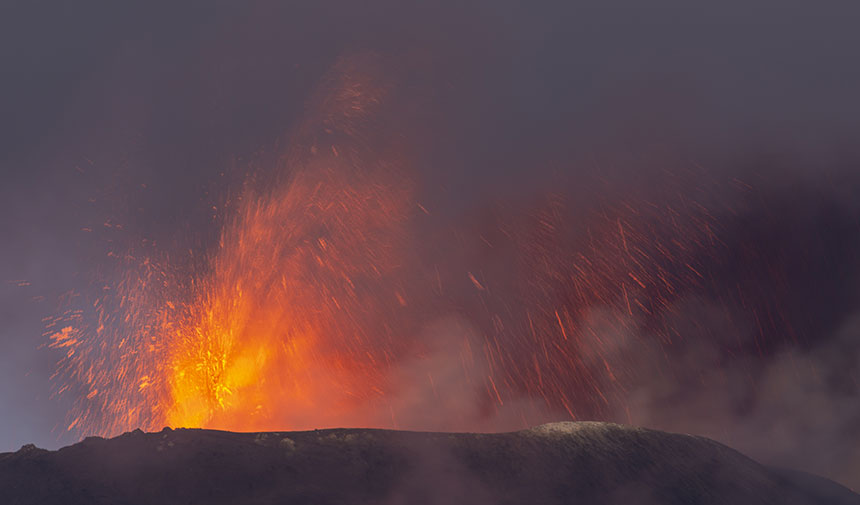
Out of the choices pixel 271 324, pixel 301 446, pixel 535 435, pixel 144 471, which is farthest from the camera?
pixel 271 324

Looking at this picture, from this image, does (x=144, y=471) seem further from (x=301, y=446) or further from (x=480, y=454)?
(x=480, y=454)

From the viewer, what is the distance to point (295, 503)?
1187 cm

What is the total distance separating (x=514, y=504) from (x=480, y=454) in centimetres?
189

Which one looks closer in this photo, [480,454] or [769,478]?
[480,454]

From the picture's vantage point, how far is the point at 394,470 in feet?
44.5

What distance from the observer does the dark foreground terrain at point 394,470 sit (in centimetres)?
1210

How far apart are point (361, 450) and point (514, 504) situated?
3.02m

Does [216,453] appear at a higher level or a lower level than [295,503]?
lower

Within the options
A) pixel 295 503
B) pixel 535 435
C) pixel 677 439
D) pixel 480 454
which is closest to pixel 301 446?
pixel 295 503

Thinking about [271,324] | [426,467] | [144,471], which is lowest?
[271,324]

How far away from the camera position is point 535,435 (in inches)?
616

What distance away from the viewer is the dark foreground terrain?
1210 centimetres

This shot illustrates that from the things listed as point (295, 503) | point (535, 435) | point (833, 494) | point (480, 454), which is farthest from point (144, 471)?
point (833, 494)

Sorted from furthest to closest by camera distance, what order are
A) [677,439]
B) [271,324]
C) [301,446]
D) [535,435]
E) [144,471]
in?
[271,324] < [677,439] < [535,435] < [301,446] < [144,471]
